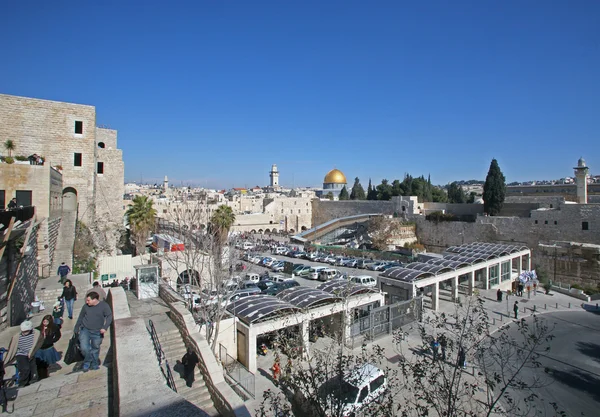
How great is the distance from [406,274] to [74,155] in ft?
63.5

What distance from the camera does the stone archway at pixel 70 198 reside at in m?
20.2

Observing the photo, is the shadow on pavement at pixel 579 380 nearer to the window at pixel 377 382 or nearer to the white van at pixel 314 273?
the window at pixel 377 382

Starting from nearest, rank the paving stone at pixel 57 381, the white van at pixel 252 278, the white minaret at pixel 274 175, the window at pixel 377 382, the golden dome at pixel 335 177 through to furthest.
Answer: the paving stone at pixel 57 381 → the window at pixel 377 382 → the white van at pixel 252 278 → the golden dome at pixel 335 177 → the white minaret at pixel 274 175

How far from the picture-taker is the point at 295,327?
1158 cm

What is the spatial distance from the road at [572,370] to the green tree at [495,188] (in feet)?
61.3

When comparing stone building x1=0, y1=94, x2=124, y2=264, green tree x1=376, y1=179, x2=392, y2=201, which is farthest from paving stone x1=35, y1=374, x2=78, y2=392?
green tree x1=376, y1=179, x2=392, y2=201

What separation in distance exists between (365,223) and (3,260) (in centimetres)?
3562

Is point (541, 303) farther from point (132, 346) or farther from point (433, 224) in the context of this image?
point (132, 346)

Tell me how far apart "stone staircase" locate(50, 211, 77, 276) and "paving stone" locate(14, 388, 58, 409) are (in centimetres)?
1212

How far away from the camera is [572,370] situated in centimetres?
1095

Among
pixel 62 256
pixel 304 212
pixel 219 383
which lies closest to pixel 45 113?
pixel 62 256

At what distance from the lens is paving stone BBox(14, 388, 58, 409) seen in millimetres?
4595

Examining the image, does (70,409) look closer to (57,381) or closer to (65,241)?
(57,381)

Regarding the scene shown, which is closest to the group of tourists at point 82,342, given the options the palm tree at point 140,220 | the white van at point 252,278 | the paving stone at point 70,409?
the paving stone at point 70,409
